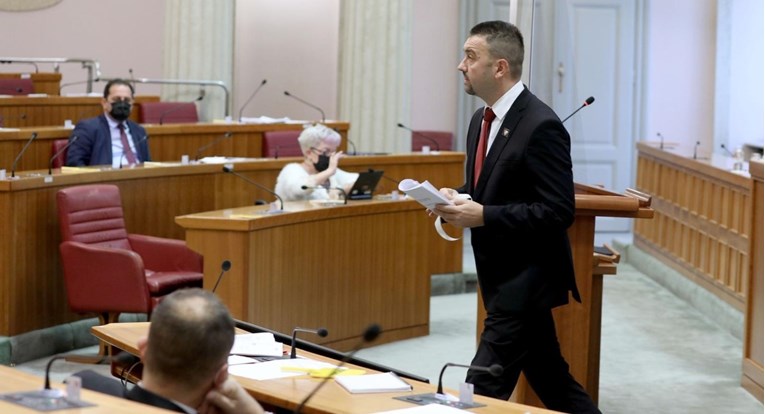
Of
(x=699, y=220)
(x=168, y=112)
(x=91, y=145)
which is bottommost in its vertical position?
(x=699, y=220)

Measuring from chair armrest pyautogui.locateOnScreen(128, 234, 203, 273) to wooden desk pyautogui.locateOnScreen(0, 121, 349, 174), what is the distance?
1.27 m

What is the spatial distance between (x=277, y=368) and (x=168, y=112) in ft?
24.8

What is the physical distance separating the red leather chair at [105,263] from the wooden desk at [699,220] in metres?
3.16

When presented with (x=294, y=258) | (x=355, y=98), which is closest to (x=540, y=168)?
(x=294, y=258)

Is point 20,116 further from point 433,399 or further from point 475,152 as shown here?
point 433,399

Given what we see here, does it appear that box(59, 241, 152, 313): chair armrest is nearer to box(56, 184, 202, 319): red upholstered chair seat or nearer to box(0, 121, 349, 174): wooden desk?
box(56, 184, 202, 319): red upholstered chair seat

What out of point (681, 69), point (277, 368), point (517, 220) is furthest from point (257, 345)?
point (681, 69)

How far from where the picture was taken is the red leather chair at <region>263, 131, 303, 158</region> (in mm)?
9664

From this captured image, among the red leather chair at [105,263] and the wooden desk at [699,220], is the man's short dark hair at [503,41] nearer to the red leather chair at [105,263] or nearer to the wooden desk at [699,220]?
the red leather chair at [105,263]

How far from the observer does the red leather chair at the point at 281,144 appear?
966 centimetres

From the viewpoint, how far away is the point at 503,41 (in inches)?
155

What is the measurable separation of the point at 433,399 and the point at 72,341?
162 inches

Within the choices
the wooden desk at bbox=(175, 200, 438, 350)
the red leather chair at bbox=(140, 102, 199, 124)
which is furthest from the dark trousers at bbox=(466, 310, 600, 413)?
the red leather chair at bbox=(140, 102, 199, 124)

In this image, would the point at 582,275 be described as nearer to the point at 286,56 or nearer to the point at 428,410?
the point at 428,410
